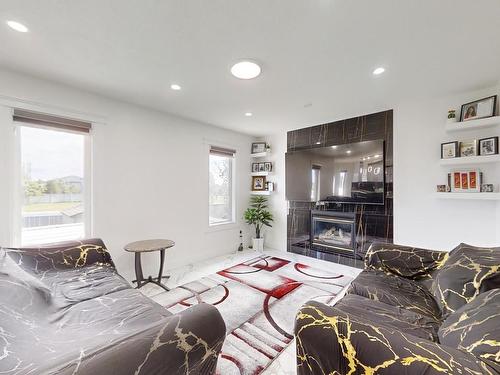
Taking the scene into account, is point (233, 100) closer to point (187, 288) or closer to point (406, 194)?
point (187, 288)

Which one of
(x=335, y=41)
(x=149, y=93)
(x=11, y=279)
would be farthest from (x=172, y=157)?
(x=335, y=41)

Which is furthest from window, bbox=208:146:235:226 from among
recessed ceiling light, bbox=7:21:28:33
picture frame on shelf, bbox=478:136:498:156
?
picture frame on shelf, bbox=478:136:498:156

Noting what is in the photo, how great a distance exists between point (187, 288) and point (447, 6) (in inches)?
133

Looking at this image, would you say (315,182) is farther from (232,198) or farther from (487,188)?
(487,188)

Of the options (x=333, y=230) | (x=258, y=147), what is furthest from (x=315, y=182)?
(x=258, y=147)

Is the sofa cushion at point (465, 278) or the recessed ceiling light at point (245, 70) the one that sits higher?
the recessed ceiling light at point (245, 70)

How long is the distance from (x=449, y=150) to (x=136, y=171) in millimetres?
3939

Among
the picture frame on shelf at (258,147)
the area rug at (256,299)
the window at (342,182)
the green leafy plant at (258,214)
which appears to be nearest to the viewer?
the area rug at (256,299)

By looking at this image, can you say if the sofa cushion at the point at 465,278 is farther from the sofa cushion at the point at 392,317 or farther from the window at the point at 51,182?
the window at the point at 51,182

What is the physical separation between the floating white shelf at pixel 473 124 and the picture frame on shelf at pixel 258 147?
282 centimetres

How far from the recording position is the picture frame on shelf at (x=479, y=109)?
7.72ft

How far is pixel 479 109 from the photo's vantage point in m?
2.43

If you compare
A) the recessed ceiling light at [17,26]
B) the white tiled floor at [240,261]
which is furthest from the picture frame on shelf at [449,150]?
the recessed ceiling light at [17,26]

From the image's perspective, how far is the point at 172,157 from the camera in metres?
3.39
